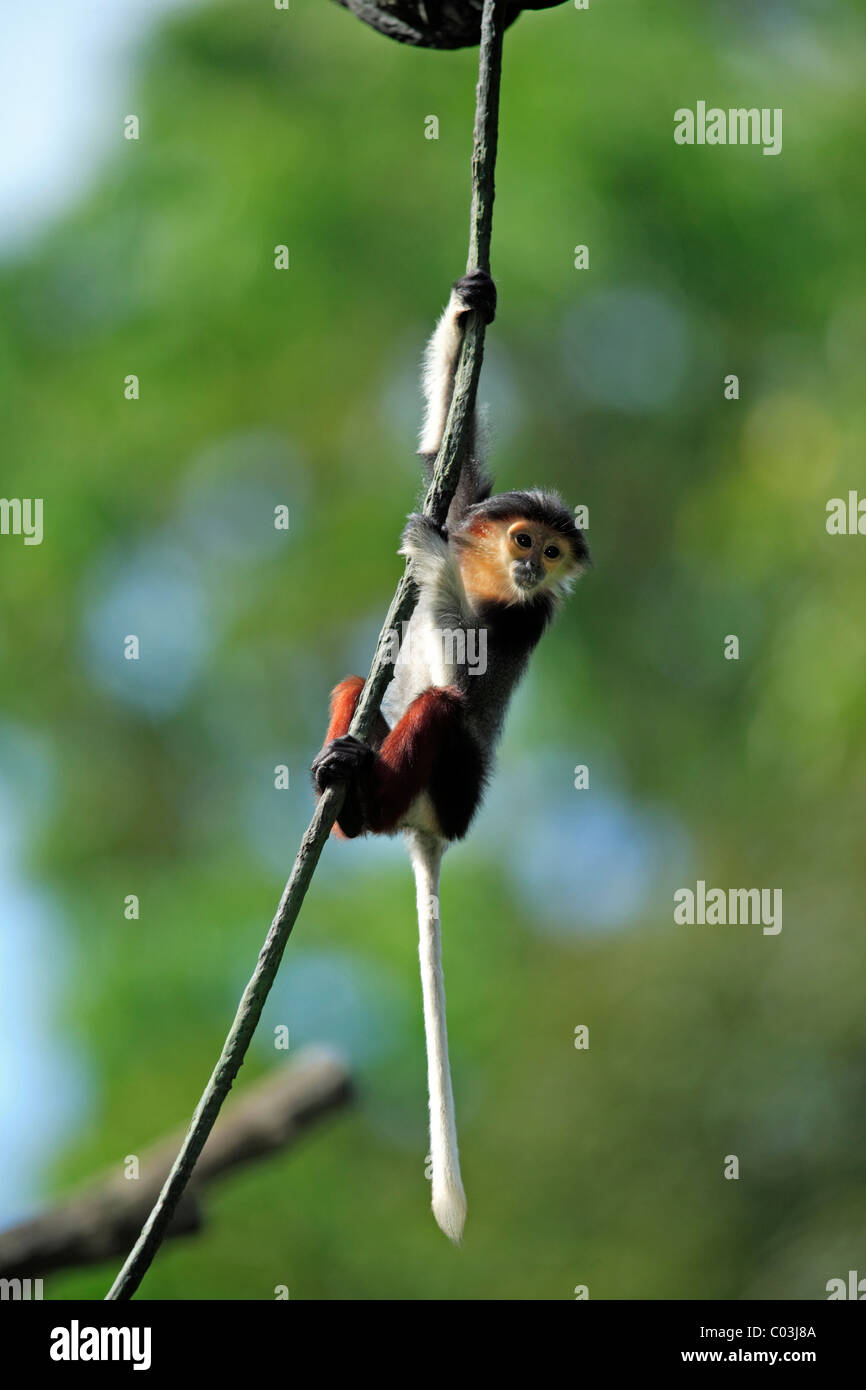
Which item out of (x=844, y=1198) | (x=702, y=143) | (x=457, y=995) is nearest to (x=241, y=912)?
(x=457, y=995)

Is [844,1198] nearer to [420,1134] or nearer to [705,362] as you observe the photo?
[420,1134]

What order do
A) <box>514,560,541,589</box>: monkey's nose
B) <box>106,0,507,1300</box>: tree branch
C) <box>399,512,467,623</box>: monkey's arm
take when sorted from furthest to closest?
<box>514,560,541,589</box>: monkey's nose, <box>399,512,467,623</box>: monkey's arm, <box>106,0,507,1300</box>: tree branch

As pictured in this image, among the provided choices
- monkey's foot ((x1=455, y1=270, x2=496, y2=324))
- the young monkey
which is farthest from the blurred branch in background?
monkey's foot ((x1=455, y1=270, x2=496, y2=324))

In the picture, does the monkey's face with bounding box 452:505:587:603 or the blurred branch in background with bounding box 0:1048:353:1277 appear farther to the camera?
the blurred branch in background with bounding box 0:1048:353:1277

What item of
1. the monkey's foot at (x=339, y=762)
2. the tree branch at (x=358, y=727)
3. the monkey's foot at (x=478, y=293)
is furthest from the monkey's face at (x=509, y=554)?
the tree branch at (x=358, y=727)

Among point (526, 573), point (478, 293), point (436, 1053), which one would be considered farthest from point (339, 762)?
point (478, 293)

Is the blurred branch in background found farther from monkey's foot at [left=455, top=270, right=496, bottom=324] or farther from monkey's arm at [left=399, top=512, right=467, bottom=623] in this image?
monkey's foot at [left=455, top=270, right=496, bottom=324]

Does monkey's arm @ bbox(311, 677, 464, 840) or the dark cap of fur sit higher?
the dark cap of fur
